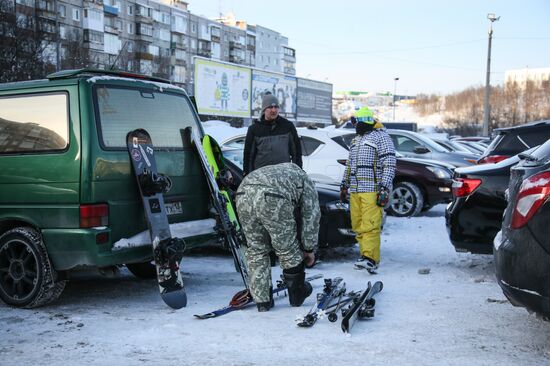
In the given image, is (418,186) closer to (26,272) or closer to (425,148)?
(425,148)

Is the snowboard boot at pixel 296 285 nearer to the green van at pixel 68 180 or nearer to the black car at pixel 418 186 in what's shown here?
the green van at pixel 68 180

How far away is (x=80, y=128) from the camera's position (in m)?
5.22

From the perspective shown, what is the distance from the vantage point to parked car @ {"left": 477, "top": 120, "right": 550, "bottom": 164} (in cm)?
868

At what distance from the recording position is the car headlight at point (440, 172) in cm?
1195

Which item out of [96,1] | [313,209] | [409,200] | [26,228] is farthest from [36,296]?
[96,1]

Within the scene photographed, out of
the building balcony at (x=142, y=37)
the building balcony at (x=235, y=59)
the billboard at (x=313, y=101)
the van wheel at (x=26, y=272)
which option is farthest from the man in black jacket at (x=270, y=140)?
the building balcony at (x=235, y=59)

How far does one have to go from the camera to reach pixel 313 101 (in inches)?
1838

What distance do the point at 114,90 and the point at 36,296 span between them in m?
1.85

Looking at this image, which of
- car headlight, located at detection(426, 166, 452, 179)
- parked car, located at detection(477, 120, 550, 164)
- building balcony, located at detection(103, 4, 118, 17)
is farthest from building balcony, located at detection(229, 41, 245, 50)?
parked car, located at detection(477, 120, 550, 164)

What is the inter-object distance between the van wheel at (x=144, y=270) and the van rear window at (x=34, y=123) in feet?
5.96

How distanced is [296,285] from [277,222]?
61cm

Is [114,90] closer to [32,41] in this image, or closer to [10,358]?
[10,358]

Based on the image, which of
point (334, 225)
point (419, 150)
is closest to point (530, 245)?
point (334, 225)

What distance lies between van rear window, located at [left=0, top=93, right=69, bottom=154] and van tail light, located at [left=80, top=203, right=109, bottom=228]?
0.57 m
